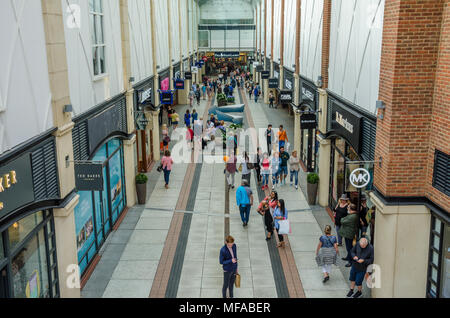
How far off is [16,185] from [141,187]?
29.2 feet

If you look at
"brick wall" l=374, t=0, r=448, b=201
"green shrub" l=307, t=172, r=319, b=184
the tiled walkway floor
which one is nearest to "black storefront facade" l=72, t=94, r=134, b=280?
the tiled walkway floor

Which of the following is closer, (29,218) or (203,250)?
(29,218)

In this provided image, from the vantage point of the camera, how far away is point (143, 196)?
16.1 m

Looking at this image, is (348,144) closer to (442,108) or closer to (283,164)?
(283,164)

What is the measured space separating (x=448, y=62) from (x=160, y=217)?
9817 mm

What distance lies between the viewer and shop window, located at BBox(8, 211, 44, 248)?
7188 millimetres

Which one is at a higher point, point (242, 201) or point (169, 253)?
point (242, 201)

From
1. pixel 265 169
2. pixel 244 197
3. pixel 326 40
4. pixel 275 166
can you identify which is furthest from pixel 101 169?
pixel 326 40

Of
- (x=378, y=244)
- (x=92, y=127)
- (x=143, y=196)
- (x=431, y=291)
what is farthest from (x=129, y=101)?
(x=431, y=291)

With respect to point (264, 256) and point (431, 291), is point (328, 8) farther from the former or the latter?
point (431, 291)

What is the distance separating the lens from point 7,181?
21.9 feet

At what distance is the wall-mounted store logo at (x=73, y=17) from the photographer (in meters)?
10.0

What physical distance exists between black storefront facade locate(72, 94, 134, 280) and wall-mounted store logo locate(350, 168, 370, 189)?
519 cm

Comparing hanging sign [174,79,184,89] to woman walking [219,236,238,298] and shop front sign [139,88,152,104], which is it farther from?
woman walking [219,236,238,298]
